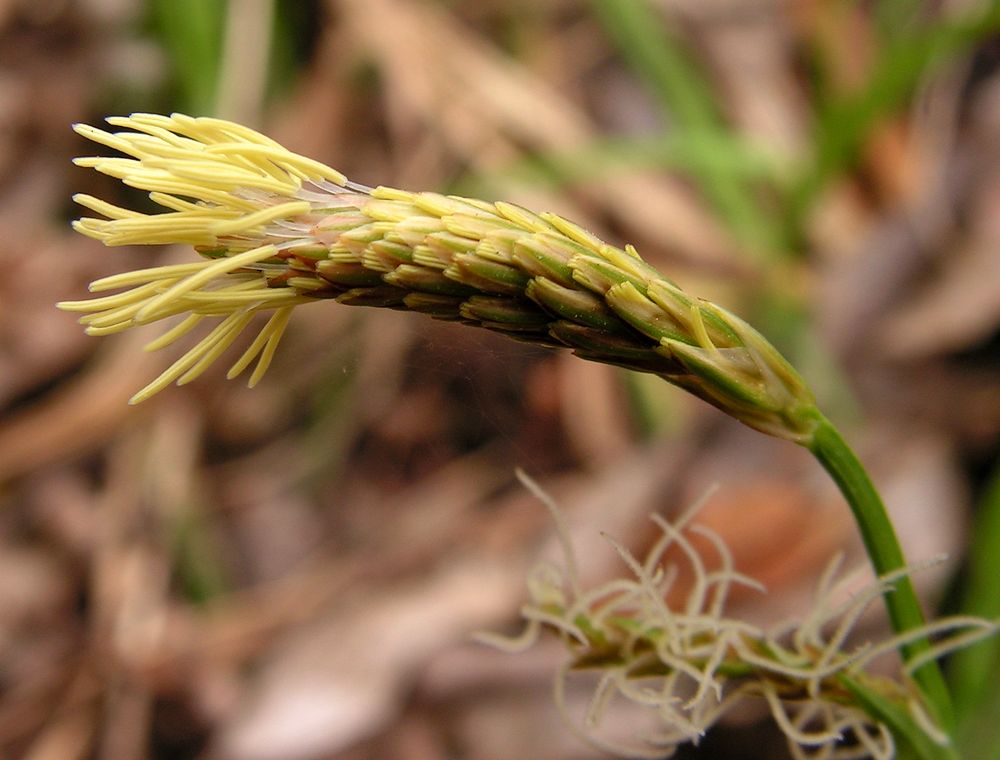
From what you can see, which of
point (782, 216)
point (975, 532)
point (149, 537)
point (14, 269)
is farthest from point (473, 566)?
point (14, 269)

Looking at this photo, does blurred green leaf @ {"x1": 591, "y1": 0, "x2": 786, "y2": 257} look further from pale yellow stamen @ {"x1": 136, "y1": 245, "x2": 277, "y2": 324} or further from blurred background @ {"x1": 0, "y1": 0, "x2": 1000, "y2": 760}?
pale yellow stamen @ {"x1": 136, "y1": 245, "x2": 277, "y2": 324}

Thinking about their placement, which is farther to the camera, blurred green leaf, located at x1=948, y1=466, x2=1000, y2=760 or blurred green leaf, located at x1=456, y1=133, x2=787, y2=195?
blurred green leaf, located at x1=456, y1=133, x2=787, y2=195

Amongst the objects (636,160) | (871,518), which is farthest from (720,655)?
(636,160)

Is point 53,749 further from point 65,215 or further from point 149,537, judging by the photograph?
point 65,215

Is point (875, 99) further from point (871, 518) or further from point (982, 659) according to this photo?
point (871, 518)

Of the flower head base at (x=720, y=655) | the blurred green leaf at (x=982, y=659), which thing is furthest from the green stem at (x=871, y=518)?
the blurred green leaf at (x=982, y=659)

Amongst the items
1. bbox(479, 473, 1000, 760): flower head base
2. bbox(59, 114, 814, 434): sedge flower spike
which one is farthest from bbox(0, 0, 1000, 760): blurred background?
bbox(59, 114, 814, 434): sedge flower spike

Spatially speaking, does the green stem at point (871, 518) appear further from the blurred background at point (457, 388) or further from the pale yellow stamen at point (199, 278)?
the blurred background at point (457, 388)

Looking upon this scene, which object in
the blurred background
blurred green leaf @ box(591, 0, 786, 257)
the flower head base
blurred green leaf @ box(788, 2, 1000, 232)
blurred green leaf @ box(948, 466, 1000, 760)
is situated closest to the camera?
the flower head base
